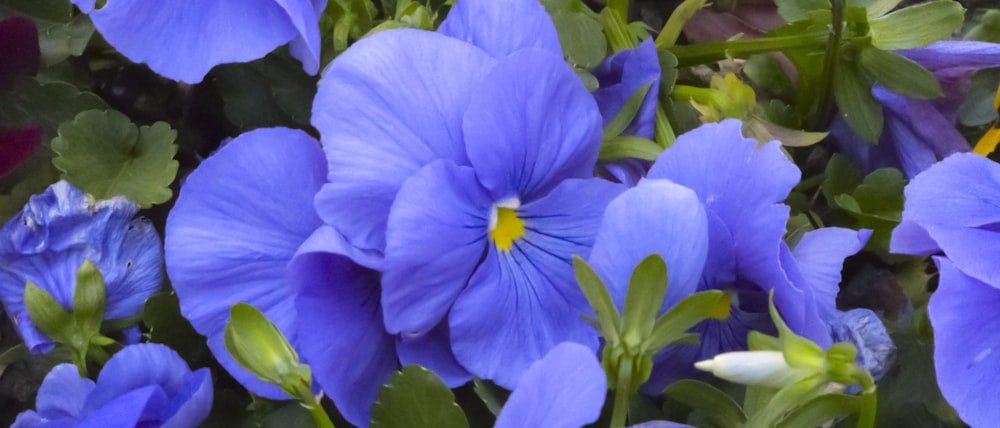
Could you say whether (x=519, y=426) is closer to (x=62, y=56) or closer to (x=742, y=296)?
(x=742, y=296)

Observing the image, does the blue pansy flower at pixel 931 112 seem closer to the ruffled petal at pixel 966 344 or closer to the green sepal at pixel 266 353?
the ruffled petal at pixel 966 344

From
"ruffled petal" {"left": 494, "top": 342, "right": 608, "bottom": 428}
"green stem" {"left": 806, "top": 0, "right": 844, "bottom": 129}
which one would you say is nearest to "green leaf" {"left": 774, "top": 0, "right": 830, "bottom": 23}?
"green stem" {"left": 806, "top": 0, "right": 844, "bottom": 129}

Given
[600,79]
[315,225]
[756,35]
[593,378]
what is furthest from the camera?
[756,35]

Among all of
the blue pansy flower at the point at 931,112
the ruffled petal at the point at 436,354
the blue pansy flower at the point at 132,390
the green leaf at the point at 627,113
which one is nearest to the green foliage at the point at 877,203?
the blue pansy flower at the point at 931,112

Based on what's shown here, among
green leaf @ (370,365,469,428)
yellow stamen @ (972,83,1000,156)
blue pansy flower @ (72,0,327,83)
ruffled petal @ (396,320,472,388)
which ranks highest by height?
blue pansy flower @ (72,0,327,83)

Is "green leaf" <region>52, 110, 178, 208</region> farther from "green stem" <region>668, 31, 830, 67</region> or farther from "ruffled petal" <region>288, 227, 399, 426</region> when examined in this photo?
"green stem" <region>668, 31, 830, 67</region>

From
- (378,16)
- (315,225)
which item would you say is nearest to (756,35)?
(378,16)

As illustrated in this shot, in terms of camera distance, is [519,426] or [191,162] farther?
[191,162]
